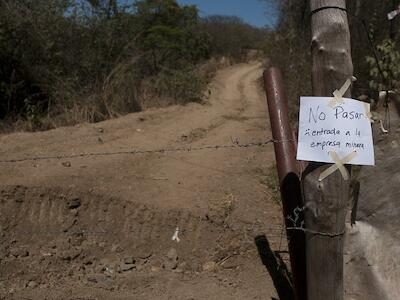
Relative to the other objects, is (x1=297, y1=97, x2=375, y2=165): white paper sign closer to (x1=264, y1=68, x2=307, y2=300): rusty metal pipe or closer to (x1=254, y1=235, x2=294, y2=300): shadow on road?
(x1=264, y1=68, x2=307, y2=300): rusty metal pipe

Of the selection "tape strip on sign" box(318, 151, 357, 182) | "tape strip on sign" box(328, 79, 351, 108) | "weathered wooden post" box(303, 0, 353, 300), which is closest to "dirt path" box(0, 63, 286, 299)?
"weathered wooden post" box(303, 0, 353, 300)

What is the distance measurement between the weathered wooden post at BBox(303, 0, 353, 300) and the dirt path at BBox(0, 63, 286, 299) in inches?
47.5

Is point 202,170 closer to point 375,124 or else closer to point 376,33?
point 375,124

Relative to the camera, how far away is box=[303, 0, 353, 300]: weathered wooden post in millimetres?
2318

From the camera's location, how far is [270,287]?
3771mm

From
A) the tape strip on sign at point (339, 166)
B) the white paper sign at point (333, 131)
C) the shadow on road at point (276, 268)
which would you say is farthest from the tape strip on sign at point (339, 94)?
the shadow on road at point (276, 268)

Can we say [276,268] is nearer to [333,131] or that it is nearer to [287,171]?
[287,171]

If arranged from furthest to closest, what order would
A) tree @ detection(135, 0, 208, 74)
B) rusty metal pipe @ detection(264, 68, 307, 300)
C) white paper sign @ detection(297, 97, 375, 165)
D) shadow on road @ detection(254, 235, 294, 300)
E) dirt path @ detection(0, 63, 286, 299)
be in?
tree @ detection(135, 0, 208, 74)
dirt path @ detection(0, 63, 286, 299)
shadow on road @ detection(254, 235, 294, 300)
rusty metal pipe @ detection(264, 68, 307, 300)
white paper sign @ detection(297, 97, 375, 165)

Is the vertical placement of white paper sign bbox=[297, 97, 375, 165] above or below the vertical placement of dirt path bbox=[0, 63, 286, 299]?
above

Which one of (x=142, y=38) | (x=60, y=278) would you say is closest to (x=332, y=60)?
(x=60, y=278)

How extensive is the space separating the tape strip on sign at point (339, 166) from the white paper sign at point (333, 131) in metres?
0.01

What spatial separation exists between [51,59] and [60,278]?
8024 mm

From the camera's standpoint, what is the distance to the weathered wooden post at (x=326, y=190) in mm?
2318

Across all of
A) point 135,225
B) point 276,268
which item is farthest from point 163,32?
point 276,268
